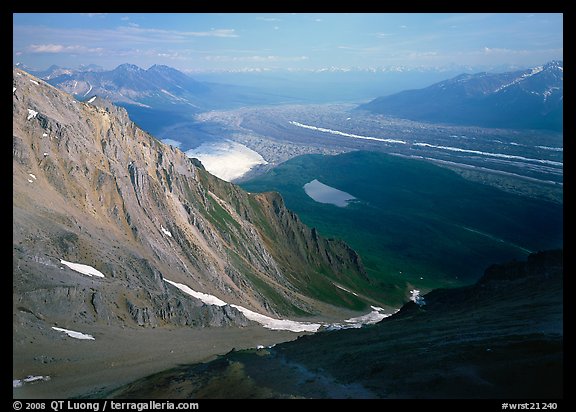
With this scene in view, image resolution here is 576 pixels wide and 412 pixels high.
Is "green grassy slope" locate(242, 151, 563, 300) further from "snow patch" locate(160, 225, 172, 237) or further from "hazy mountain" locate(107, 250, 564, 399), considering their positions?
"hazy mountain" locate(107, 250, 564, 399)

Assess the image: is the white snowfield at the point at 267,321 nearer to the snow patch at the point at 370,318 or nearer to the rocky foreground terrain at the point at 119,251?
the rocky foreground terrain at the point at 119,251

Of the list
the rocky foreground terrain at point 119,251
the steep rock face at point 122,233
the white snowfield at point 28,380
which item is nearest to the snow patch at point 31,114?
the rocky foreground terrain at point 119,251

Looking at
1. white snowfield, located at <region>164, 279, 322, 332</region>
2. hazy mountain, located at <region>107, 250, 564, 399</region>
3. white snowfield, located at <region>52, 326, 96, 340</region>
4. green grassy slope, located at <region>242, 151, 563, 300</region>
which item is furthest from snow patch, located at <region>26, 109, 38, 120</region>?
green grassy slope, located at <region>242, 151, 563, 300</region>

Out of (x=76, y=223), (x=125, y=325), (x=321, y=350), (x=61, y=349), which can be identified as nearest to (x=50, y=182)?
(x=76, y=223)

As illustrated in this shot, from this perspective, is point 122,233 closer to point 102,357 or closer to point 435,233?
point 102,357

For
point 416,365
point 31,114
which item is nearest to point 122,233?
point 31,114

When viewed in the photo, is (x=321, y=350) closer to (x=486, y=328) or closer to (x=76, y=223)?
(x=486, y=328)
